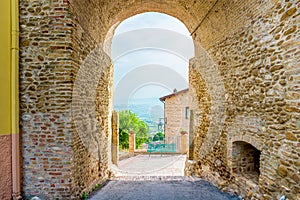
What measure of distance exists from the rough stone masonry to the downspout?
94mm

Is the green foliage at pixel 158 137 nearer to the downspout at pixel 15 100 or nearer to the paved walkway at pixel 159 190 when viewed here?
the paved walkway at pixel 159 190

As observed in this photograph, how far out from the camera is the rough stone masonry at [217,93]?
2764mm

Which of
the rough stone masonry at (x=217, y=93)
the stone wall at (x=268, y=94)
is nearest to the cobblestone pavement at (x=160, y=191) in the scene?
the rough stone masonry at (x=217, y=93)

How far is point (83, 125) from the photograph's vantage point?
3959 mm

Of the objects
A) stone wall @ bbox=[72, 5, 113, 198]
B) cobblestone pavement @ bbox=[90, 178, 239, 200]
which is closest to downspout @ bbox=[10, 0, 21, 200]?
stone wall @ bbox=[72, 5, 113, 198]

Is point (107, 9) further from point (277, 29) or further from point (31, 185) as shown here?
point (31, 185)

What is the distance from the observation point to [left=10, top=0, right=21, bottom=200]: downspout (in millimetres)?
3242

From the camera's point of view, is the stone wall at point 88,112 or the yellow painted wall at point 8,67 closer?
the yellow painted wall at point 8,67

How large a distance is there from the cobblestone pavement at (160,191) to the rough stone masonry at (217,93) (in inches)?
13.3

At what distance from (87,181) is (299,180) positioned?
3.66 m

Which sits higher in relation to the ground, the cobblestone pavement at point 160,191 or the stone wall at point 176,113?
the stone wall at point 176,113

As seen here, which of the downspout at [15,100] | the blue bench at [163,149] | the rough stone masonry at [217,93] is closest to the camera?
the rough stone masonry at [217,93]

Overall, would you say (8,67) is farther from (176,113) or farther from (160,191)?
(176,113)

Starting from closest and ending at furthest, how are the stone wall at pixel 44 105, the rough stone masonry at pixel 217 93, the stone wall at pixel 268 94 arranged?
the stone wall at pixel 268 94, the rough stone masonry at pixel 217 93, the stone wall at pixel 44 105
